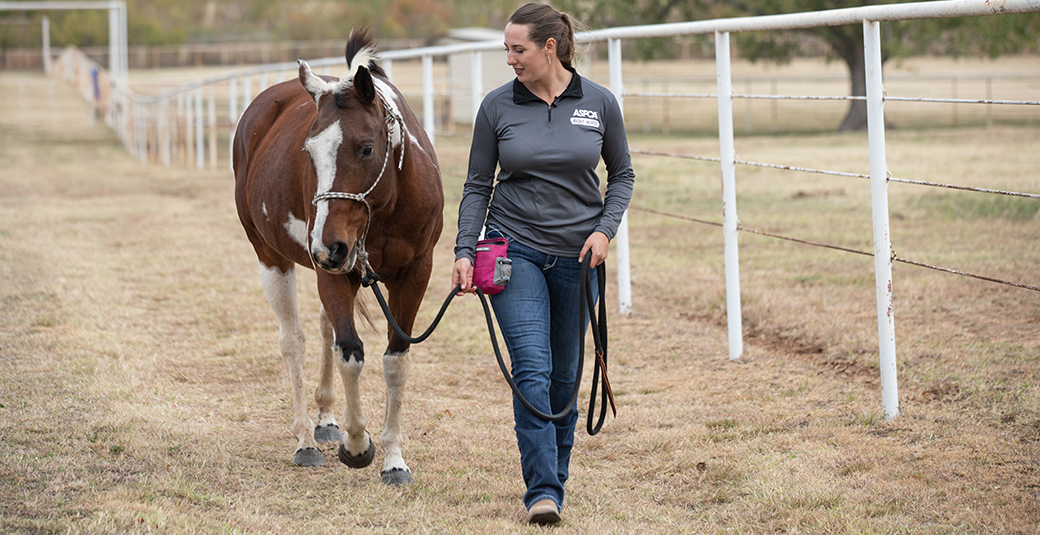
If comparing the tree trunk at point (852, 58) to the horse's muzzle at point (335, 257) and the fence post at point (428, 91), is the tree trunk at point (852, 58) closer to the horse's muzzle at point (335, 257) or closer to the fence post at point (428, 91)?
the fence post at point (428, 91)

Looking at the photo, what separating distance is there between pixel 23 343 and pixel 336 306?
11.0 ft

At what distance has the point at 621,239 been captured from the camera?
6.93m

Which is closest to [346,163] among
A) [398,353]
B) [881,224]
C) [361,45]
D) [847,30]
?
[398,353]

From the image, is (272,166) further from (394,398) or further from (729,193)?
(729,193)

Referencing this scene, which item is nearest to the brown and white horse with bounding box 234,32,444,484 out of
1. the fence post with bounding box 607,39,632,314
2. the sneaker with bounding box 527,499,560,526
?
the sneaker with bounding box 527,499,560,526

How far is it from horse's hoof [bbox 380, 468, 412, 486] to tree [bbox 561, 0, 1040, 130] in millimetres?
18325

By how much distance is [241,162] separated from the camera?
5.41 metres

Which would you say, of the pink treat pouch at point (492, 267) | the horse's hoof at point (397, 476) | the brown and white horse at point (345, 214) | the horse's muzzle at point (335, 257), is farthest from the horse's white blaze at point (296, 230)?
the pink treat pouch at point (492, 267)

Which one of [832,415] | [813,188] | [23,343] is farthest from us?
[813,188]

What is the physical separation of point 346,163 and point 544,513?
139 centimetres

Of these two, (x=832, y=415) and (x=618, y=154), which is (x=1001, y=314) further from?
(x=618, y=154)

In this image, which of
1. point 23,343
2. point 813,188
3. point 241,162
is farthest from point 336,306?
point 813,188

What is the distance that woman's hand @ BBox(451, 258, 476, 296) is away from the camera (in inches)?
136

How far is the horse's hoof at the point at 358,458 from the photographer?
4.09m
